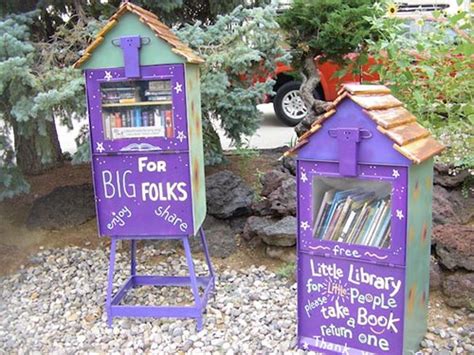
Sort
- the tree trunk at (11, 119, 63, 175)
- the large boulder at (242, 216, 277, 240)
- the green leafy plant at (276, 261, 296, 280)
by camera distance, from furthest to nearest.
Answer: the tree trunk at (11, 119, 63, 175) < the large boulder at (242, 216, 277, 240) < the green leafy plant at (276, 261, 296, 280)

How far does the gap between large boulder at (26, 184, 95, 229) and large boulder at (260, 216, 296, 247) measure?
1650 millimetres

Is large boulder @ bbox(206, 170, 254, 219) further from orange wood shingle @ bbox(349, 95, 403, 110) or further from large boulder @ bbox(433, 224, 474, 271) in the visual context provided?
orange wood shingle @ bbox(349, 95, 403, 110)

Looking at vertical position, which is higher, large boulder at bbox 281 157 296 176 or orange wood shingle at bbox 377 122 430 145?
orange wood shingle at bbox 377 122 430 145

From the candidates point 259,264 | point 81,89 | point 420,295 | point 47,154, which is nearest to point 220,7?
point 81,89

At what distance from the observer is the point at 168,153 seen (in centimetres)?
305

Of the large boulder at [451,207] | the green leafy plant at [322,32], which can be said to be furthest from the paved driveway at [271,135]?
the large boulder at [451,207]

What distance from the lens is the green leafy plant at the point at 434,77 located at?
3660 millimetres

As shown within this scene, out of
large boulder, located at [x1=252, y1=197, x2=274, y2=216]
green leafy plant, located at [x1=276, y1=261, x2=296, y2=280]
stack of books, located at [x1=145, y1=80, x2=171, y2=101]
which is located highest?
stack of books, located at [x1=145, y1=80, x2=171, y2=101]

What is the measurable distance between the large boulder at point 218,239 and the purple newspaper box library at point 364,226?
1.29m

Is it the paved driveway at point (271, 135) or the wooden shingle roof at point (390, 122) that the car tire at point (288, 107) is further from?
the wooden shingle roof at point (390, 122)

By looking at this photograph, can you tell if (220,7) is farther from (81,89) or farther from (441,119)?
(441,119)

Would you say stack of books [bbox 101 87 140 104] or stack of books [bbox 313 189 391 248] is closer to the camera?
stack of books [bbox 313 189 391 248]

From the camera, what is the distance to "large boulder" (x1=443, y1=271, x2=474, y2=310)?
10.2 feet

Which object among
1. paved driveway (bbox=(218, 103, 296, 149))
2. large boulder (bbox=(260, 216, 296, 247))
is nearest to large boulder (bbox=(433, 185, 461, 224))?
large boulder (bbox=(260, 216, 296, 247))
